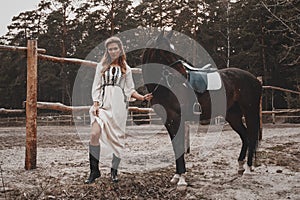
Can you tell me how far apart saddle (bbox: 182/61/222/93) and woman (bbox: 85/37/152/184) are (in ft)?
2.25

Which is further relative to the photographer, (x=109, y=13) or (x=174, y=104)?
(x=109, y=13)

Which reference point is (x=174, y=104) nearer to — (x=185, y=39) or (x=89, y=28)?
(x=185, y=39)

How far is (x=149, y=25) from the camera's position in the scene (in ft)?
69.0

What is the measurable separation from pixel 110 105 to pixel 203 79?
3.64 ft

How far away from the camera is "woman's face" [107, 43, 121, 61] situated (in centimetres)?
312

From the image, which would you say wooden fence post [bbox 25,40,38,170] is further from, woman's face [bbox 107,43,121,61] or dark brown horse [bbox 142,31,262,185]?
dark brown horse [bbox 142,31,262,185]

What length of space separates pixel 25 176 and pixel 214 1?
21295 millimetres

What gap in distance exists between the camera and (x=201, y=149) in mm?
5891

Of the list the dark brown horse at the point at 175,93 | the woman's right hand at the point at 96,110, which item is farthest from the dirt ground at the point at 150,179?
the woman's right hand at the point at 96,110

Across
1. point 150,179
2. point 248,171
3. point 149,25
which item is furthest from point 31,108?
Result: point 149,25

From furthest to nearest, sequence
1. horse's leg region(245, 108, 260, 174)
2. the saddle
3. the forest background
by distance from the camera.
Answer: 1. the forest background
2. horse's leg region(245, 108, 260, 174)
3. the saddle

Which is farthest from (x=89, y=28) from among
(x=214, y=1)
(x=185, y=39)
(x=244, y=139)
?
(x=244, y=139)

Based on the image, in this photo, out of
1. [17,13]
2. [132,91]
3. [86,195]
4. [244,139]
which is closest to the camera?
[86,195]

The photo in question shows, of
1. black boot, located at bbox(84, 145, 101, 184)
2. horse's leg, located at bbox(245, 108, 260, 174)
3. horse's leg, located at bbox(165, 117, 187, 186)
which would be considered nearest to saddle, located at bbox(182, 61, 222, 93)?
horse's leg, located at bbox(165, 117, 187, 186)
